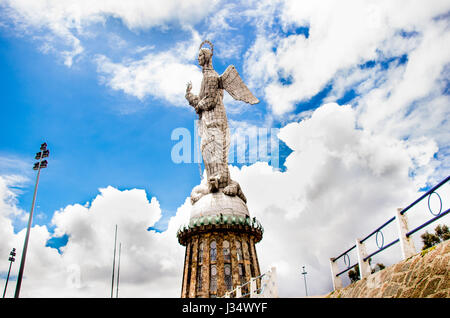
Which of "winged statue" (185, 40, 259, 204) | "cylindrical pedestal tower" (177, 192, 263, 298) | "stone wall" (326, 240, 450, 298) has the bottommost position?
"stone wall" (326, 240, 450, 298)

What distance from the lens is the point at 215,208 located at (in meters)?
29.1

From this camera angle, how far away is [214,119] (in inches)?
1264

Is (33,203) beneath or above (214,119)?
beneath

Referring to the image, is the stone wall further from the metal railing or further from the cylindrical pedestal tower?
the cylindrical pedestal tower

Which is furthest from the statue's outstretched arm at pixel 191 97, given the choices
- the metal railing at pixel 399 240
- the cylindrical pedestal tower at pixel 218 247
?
the metal railing at pixel 399 240

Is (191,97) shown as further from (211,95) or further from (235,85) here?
(235,85)

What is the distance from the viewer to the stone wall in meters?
6.95

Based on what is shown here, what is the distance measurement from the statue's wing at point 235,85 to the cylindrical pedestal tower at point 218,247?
8.88m

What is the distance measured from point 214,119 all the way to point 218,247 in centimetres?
1078

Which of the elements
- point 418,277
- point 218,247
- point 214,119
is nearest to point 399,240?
point 418,277

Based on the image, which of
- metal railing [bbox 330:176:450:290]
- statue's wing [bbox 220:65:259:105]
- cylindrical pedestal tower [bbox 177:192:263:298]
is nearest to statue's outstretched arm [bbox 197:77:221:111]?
statue's wing [bbox 220:65:259:105]

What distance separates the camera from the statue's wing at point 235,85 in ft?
107
